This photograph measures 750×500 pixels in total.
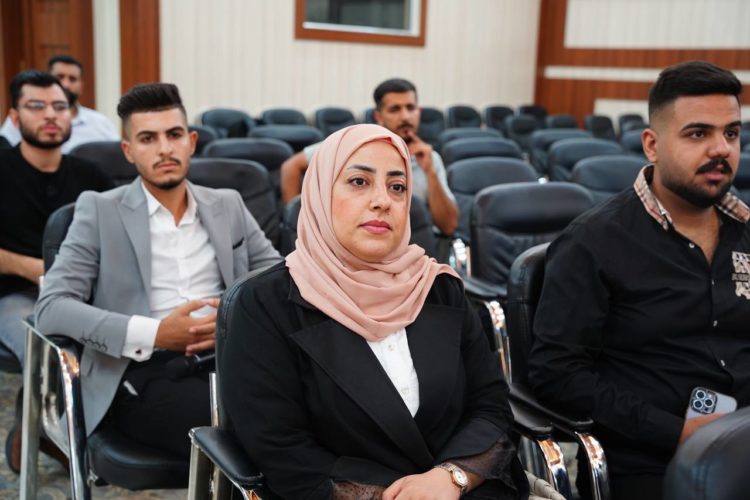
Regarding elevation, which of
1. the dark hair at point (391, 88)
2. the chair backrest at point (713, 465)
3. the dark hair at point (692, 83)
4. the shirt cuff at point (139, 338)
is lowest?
the shirt cuff at point (139, 338)

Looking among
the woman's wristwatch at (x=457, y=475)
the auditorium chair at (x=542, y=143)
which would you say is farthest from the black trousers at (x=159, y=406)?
the auditorium chair at (x=542, y=143)

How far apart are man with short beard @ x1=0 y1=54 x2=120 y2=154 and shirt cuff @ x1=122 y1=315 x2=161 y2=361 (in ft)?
8.64

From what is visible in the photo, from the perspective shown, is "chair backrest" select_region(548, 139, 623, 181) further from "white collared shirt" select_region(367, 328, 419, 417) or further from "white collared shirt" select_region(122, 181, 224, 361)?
"white collared shirt" select_region(367, 328, 419, 417)

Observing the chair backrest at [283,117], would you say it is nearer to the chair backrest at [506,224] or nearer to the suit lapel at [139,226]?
the chair backrest at [506,224]

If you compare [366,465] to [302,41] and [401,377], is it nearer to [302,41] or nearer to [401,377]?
[401,377]

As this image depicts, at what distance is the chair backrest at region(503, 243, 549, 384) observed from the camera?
1958mm

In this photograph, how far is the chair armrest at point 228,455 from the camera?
56.6 inches

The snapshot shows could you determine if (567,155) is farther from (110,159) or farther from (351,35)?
(351,35)

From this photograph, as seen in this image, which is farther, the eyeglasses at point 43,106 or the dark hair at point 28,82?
the dark hair at point 28,82

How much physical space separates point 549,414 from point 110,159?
91.7 inches

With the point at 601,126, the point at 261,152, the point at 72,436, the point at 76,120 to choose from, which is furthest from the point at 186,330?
the point at 601,126

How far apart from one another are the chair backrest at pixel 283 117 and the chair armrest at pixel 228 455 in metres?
6.67

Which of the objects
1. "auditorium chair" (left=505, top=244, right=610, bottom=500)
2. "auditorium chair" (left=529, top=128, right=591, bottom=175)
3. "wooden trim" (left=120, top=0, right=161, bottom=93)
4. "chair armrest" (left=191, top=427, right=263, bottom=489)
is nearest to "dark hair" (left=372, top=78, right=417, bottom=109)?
"auditorium chair" (left=505, top=244, right=610, bottom=500)

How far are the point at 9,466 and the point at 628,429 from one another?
203 cm
